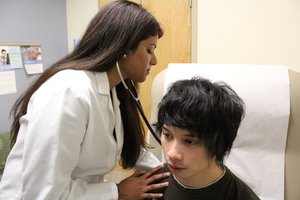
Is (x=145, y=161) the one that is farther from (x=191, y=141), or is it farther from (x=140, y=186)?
(x=191, y=141)

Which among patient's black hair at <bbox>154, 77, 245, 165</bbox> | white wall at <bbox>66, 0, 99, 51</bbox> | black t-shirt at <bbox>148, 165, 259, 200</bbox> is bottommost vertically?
black t-shirt at <bbox>148, 165, 259, 200</bbox>

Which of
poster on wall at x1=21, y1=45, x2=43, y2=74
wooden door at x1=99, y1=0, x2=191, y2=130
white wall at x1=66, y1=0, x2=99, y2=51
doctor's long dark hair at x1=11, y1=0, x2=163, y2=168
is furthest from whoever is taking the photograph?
white wall at x1=66, y1=0, x2=99, y2=51

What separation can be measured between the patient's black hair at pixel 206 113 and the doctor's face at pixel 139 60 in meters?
0.20

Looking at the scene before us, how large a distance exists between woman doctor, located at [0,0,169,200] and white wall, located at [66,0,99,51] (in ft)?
4.76

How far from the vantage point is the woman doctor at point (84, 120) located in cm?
78

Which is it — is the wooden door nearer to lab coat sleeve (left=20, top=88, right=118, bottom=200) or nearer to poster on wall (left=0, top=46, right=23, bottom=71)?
poster on wall (left=0, top=46, right=23, bottom=71)

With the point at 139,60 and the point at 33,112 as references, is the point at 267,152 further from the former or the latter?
the point at 33,112

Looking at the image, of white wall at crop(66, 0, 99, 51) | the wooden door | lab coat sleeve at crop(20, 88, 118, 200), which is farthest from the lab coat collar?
white wall at crop(66, 0, 99, 51)

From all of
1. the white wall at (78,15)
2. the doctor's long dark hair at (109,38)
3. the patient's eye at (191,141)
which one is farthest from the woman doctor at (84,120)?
the white wall at (78,15)

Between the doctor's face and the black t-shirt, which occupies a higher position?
the doctor's face

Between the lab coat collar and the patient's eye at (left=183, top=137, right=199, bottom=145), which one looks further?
the lab coat collar

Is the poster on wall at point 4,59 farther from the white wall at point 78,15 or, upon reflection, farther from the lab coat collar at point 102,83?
the lab coat collar at point 102,83

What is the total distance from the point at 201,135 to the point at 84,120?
1.11ft

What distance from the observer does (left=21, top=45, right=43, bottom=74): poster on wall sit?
208 cm
